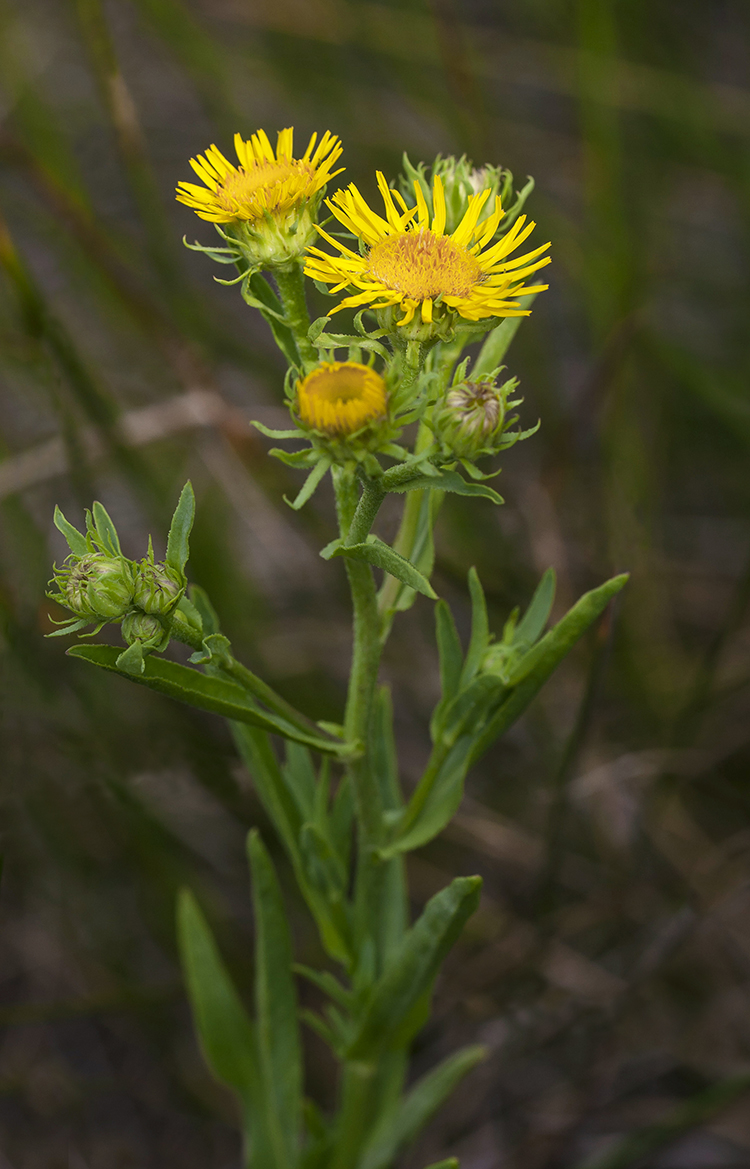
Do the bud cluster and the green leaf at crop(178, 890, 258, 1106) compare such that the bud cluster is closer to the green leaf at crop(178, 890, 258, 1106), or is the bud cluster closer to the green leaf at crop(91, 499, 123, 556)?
the green leaf at crop(91, 499, 123, 556)

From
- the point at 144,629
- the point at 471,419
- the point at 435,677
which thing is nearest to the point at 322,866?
the point at 144,629

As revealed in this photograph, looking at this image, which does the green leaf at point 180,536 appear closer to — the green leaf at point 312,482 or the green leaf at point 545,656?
the green leaf at point 312,482

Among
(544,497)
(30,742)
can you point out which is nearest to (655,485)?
(544,497)

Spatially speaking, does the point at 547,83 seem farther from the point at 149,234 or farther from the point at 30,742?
the point at 30,742

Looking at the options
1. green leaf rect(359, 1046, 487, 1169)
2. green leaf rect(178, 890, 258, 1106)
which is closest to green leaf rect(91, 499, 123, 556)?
green leaf rect(178, 890, 258, 1106)

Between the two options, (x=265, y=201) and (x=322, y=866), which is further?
(x=322, y=866)

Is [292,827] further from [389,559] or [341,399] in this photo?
[341,399]
